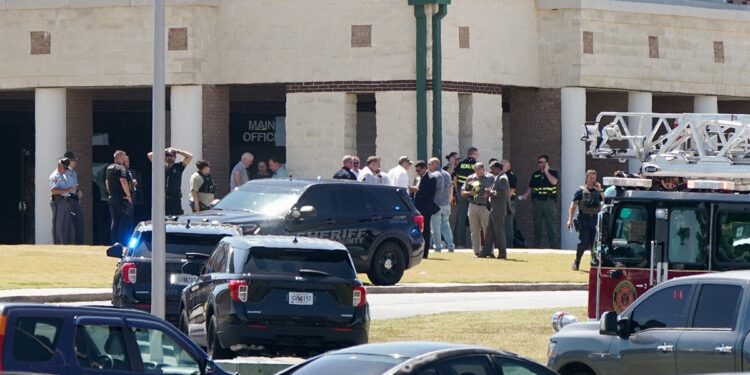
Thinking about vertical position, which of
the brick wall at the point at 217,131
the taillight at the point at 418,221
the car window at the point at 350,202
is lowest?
the taillight at the point at 418,221

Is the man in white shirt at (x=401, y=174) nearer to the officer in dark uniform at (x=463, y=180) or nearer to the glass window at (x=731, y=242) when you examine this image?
the officer in dark uniform at (x=463, y=180)

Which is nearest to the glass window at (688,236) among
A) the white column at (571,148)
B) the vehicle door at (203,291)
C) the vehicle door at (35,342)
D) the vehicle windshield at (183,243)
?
the vehicle door at (203,291)

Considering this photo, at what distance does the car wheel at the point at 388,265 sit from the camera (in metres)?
28.2

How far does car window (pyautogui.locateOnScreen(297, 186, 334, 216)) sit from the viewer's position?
2780 cm

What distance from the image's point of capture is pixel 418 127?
122 ft

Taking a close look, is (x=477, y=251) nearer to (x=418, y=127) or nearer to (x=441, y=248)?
(x=441, y=248)

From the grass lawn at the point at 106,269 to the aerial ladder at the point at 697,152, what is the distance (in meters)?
6.63

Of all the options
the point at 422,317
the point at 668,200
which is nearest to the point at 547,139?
the point at 422,317

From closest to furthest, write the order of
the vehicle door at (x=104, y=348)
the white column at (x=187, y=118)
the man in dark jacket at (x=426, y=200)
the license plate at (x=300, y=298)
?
1. the vehicle door at (x=104, y=348)
2. the license plate at (x=300, y=298)
3. the man in dark jacket at (x=426, y=200)
4. the white column at (x=187, y=118)

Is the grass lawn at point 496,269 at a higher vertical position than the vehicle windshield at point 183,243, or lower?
lower

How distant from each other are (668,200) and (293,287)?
4024 millimetres

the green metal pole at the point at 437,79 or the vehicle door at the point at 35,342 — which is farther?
the green metal pole at the point at 437,79

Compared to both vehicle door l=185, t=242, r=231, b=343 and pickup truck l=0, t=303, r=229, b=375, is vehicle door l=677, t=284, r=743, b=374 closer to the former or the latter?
pickup truck l=0, t=303, r=229, b=375

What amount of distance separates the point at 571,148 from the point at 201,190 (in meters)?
10.3
